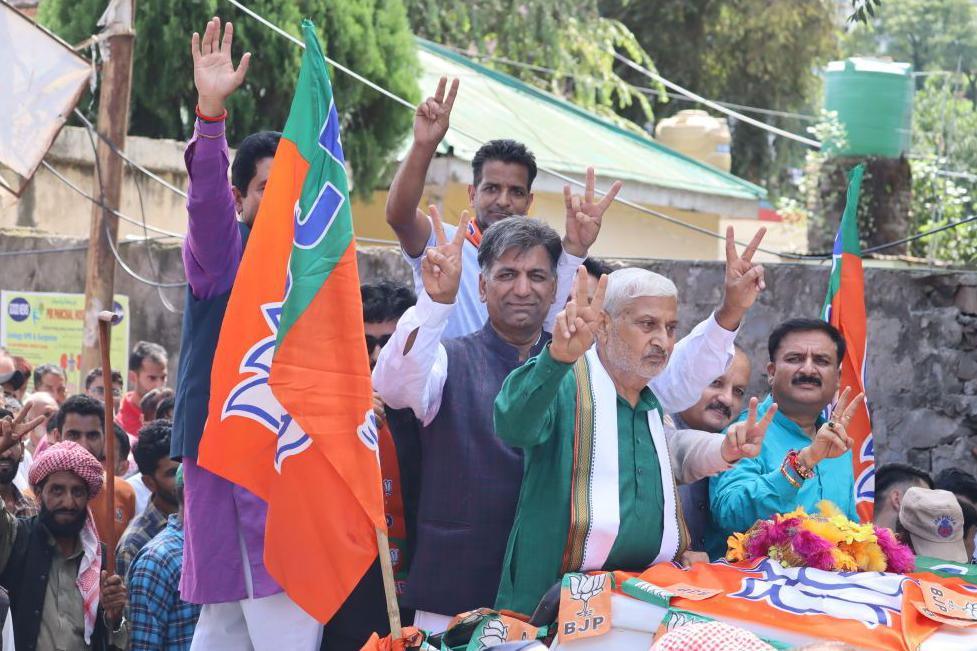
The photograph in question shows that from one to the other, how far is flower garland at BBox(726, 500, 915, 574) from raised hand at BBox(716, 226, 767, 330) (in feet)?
2.08

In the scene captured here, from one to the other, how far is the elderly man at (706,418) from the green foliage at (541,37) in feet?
47.5

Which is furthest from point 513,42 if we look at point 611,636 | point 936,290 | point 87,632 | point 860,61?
point 611,636

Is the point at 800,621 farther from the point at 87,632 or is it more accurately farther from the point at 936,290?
the point at 936,290

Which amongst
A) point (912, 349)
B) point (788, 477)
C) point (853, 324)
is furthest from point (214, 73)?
point (912, 349)

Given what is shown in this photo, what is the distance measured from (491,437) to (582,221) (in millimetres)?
784

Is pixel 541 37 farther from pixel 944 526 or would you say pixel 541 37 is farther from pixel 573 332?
pixel 573 332

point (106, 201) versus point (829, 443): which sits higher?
point (106, 201)

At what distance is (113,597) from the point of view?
5078 mm

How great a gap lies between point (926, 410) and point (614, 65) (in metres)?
17.4

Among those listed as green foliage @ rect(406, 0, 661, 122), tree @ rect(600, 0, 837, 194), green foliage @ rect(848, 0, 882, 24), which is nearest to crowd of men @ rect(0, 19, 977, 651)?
green foliage @ rect(848, 0, 882, 24)

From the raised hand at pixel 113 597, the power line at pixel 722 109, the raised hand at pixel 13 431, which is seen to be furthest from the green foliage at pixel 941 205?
the raised hand at pixel 13 431

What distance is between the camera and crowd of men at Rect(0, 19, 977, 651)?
12.6 ft

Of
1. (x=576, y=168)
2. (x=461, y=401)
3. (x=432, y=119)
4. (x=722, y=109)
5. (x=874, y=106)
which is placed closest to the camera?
(x=461, y=401)

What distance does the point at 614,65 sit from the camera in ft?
78.1
